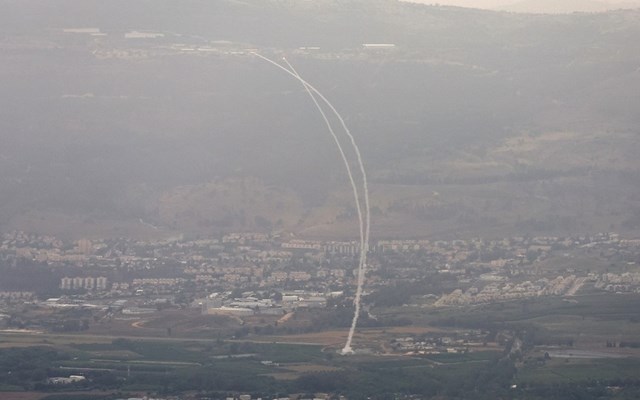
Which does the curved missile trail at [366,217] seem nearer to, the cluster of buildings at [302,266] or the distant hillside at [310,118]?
the cluster of buildings at [302,266]

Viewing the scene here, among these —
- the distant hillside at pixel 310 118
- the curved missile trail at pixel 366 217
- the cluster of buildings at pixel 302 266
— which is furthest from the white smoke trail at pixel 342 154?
the cluster of buildings at pixel 302 266

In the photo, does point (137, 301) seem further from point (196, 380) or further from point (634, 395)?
point (634, 395)

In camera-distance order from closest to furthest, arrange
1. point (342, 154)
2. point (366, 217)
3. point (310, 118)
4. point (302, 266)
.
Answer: point (302, 266) < point (366, 217) < point (342, 154) < point (310, 118)

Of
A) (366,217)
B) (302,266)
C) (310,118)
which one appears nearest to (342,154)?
(310,118)

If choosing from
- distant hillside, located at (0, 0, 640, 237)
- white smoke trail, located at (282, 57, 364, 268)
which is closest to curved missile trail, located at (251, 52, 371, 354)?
white smoke trail, located at (282, 57, 364, 268)

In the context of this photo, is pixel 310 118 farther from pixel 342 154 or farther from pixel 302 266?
pixel 302 266

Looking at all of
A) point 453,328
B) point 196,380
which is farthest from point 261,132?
point 196,380

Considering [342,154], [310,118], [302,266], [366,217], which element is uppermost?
[310,118]

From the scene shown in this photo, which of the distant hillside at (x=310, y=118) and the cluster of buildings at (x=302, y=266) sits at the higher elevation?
the distant hillside at (x=310, y=118)

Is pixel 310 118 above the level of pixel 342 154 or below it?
above

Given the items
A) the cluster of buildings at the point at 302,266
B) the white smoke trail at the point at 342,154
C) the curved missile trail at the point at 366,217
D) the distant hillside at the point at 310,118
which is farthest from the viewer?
the distant hillside at the point at 310,118

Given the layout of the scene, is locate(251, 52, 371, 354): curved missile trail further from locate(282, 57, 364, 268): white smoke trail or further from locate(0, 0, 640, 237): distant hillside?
locate(0, 0, 640, 237): distant hillside
